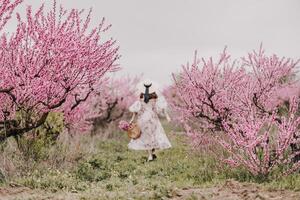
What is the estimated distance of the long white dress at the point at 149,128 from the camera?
1487cm

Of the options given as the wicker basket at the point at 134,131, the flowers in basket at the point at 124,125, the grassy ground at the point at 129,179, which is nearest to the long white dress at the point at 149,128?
the wicker basket at the point at 134,131

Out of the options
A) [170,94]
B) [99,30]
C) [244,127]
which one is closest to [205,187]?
[244,127]

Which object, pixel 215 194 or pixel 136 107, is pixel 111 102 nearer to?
pixel 136 107

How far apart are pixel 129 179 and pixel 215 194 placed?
8.33 ft

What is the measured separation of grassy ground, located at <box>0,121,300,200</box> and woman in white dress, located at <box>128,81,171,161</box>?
114 centimetres

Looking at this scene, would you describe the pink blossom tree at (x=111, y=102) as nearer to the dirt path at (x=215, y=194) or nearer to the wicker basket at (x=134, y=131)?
the wicker basket at (x=134, y=131)

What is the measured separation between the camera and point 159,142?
14.9 m

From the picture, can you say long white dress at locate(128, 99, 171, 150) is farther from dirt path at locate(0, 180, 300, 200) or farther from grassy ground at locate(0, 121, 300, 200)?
dirt path at locate(0, 180, 300, 200)

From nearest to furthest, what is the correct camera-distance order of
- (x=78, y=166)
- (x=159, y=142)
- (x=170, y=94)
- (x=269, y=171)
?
(x=269, y=171)
(x=78, y=166)
(x=159, y=142)
(x=170, y=94)

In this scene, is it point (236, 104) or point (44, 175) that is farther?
point (236, 104)

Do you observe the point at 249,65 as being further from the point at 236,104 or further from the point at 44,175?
the point at 44,175

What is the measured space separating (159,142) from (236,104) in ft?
13.9

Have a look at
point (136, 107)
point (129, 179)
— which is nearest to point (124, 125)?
point (136, 107)

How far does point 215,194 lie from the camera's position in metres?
8.19
